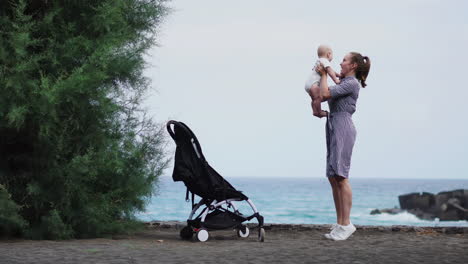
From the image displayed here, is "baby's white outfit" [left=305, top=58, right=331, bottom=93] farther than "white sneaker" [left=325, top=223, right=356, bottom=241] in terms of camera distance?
No

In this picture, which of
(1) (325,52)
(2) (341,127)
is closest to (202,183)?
(2) (341,127)

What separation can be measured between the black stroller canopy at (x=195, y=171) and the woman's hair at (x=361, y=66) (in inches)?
80.3

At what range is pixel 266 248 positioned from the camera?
697 centimetres

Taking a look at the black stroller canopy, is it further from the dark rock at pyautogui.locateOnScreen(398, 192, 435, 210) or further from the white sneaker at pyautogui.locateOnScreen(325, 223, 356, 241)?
the dark rock at pyautogui.locateOnScreen(398, 192, 435, 210)

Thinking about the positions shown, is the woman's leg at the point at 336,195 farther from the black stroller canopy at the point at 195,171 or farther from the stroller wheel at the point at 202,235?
the stroller wheel at the point at 202,235

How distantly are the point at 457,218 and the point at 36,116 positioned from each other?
3903 centimetres

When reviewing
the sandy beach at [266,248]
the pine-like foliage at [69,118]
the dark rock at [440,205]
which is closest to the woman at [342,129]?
the sandy beach at [266,248]

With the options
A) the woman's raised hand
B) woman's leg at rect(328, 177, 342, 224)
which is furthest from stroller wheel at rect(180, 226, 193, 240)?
the woman's raised hand

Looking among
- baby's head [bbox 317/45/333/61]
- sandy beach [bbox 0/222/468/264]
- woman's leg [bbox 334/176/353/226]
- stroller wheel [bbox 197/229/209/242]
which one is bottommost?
sandy beach [bbox 0/222/468/264]

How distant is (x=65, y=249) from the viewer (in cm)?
675

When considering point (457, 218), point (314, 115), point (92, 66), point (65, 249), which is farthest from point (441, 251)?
point (457, 218)

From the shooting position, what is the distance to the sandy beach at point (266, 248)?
6.01 metres

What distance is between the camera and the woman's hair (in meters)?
7.89

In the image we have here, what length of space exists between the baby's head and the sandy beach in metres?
2.21
